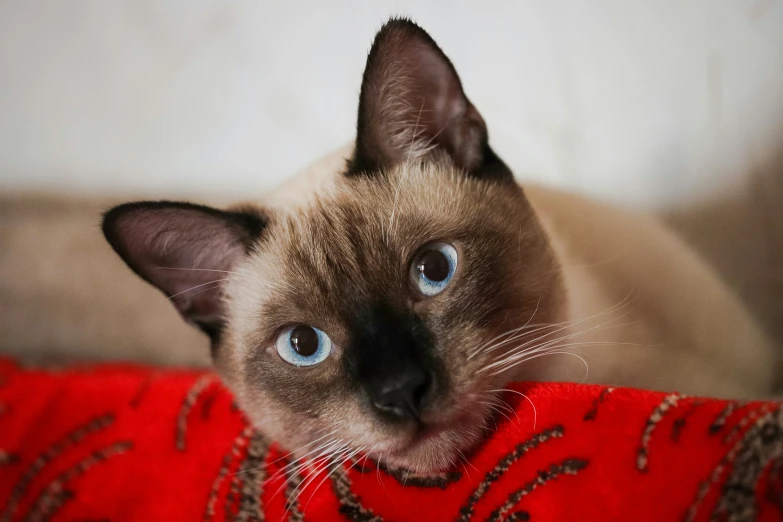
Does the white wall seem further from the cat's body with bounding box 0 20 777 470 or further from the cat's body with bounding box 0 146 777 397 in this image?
the cat's body with bounding box 0 20 777 470

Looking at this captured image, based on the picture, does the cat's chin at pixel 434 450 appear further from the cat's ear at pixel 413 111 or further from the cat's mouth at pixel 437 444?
the cat's ear at pixel 413 111

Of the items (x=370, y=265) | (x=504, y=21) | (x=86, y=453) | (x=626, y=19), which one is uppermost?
(x=504, y=21)

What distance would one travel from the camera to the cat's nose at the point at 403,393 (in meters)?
0.93

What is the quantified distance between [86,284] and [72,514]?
→ 3.07ft

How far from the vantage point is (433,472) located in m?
1.03

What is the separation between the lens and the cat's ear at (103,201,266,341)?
3.84ft

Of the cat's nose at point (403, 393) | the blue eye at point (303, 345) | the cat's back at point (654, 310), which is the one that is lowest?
the cat's back at point (654, 310)

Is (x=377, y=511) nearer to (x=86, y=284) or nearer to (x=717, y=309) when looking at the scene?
(x=717, y=309)

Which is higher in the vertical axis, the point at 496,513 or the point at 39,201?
the point at 39,201

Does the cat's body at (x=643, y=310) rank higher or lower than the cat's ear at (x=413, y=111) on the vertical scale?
lower

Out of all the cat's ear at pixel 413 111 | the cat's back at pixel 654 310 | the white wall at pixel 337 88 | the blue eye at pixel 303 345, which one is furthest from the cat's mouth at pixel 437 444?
the white wall at pixel 337 88

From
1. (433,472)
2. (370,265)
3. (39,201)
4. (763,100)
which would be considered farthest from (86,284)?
(763,100)

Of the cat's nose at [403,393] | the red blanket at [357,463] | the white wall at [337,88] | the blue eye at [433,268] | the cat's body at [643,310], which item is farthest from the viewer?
the white wall at [337,88]

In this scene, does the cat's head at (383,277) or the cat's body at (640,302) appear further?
the cat's body at (640,302)
